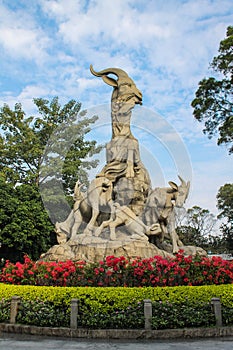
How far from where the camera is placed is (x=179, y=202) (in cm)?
1254

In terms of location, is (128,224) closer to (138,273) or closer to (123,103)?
(138,273)

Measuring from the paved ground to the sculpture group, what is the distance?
14.2ft

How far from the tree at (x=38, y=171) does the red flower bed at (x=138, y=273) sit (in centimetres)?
1107

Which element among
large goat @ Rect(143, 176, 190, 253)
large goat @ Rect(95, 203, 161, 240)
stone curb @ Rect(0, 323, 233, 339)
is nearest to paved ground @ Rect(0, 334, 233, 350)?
stone curb @ Rect(0, 323, 233, 339)

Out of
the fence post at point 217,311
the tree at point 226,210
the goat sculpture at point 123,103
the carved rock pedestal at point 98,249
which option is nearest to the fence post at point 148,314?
the fence post at point 217,311

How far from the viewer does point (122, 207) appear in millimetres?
12000

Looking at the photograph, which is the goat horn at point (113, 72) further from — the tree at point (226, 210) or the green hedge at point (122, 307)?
the tree at point (226, 210)

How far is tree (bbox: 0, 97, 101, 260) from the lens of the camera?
20344mm

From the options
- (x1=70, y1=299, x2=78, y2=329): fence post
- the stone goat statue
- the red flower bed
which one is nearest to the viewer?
(x1=70, y1=299, x2=78, y2=329): fence post

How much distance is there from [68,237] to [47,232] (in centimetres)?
930

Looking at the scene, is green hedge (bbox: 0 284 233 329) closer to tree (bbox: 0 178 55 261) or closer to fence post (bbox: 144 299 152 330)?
fence post (bbox: 144 299 152 330)

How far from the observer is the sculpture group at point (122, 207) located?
11125mm

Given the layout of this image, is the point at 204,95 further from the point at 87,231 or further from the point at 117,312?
the point at 117,312

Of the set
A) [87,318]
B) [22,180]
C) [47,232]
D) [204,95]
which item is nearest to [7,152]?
[22,180]
